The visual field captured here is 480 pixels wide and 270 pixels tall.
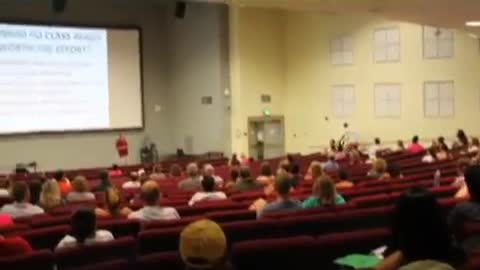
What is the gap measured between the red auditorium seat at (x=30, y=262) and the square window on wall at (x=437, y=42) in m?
18.9

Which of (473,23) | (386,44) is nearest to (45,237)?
(473,23)

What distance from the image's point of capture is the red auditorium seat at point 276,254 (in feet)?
15.0

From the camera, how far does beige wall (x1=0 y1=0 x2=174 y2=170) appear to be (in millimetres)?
21562

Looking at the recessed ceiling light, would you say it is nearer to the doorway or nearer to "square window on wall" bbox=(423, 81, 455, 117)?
"square window on wall" bbox=(423, 81, 455, 117)

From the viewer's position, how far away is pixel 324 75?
81.7ft

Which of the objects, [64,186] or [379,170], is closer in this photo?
[379,170]

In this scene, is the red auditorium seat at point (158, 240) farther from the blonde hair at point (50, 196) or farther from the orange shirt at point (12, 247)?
the blonde hair at point (50, 196)

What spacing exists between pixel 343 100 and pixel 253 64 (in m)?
2.99

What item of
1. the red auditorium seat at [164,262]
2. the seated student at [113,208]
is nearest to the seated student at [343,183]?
the seated student at [113,208]

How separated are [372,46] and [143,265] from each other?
799 inches

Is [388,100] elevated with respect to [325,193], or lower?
elevated

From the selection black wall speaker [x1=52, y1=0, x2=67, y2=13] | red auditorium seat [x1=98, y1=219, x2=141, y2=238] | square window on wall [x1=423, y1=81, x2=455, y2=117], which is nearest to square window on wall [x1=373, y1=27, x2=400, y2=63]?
square window on wall [x1=423, y1=81, x2=455, y2=117]

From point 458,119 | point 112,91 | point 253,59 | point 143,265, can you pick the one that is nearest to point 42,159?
point 112,91

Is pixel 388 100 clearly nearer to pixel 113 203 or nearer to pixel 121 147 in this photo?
pixel 121 147
